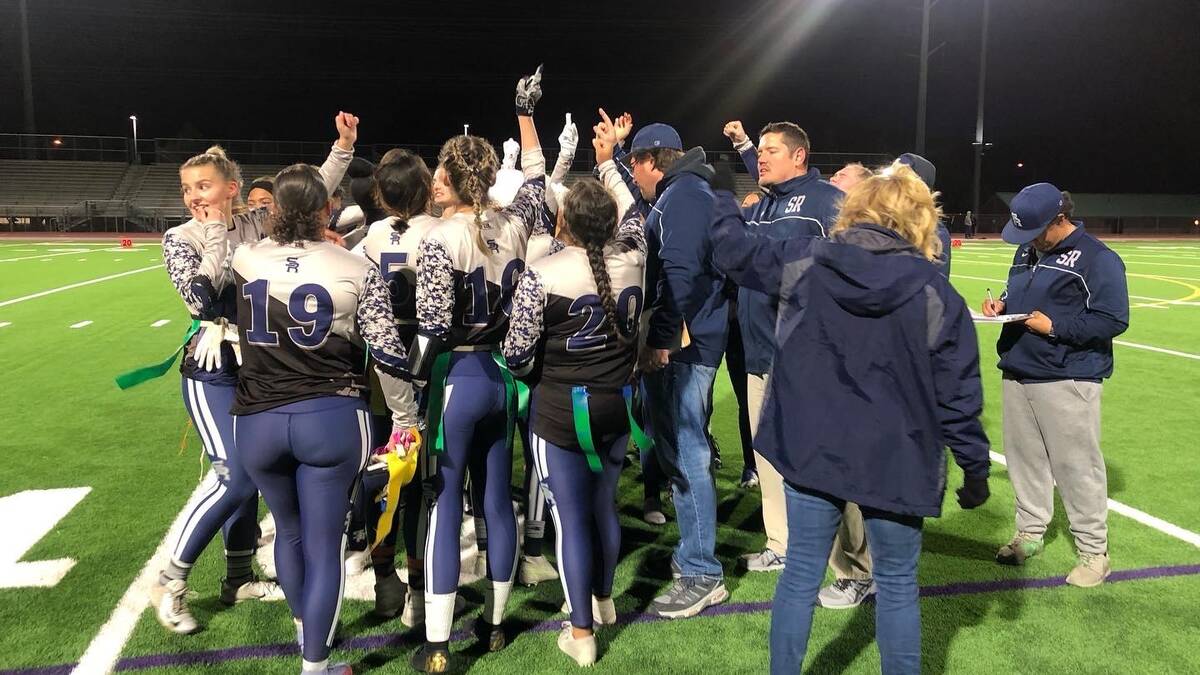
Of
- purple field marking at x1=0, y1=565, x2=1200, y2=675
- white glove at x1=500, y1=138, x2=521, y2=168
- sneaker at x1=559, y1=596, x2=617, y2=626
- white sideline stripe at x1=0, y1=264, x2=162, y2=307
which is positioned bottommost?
purple field marking at x1=0, y1=565, x2=1200, y2=675

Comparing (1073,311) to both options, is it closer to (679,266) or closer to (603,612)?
(679,266)

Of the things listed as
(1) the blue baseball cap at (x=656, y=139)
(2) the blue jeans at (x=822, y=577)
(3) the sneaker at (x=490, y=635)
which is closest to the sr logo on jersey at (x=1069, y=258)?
(1) the blue baseball cap at (x=656, y=139)

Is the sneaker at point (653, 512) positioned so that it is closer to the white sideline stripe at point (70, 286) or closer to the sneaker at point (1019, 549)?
the sneaker at point (1019, 549)

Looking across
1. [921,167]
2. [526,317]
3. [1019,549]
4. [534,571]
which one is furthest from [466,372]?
[1019,549]

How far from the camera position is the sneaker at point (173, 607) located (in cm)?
335

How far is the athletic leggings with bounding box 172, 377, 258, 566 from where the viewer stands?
3232 mm

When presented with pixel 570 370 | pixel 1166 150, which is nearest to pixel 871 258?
pixel 570 370

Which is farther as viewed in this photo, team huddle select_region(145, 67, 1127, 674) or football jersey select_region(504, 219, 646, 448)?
football jersey select_region(504, 219, 646, 448)

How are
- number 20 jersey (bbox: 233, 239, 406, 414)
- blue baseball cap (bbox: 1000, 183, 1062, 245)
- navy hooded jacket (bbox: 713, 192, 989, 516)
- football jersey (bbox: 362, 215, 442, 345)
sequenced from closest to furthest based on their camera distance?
navy hooded jacket (bbox: 713, 192, 989, 516)
number 20 jersey (bbox: 233, 239, 406, 414)
football jersey (bbox: 362, 215, 442, 345)
blue baseball cap (bbox: 1000, 183, 1062, 245)

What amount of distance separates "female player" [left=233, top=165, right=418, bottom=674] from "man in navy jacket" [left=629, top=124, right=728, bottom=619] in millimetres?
1307

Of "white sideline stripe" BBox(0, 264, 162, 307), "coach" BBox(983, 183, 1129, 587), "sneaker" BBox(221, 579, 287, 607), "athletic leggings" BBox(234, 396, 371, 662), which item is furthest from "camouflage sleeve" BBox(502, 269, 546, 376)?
"white sideline stripe" BBox(0, 264, 162, 307)

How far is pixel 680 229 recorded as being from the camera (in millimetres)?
3457

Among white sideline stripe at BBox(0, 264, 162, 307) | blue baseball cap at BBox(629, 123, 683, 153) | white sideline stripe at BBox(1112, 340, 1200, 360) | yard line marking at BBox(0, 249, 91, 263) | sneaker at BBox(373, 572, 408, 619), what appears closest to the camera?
sneaker at BBox(373, 572, 408, 619)

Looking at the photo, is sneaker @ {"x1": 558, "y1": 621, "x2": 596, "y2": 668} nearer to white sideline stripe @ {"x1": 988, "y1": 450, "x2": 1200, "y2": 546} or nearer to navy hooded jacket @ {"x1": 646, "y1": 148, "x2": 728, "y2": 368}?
navy hooded jacket @ {"x1": 646, "y1": 148, "x2": 728, "y2": 368}
